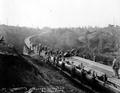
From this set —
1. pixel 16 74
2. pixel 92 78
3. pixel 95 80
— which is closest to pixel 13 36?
pixel 16 74

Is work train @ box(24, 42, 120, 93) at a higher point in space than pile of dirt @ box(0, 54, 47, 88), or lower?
lower

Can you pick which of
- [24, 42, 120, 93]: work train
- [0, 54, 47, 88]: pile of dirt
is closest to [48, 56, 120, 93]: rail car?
[24, 42, 120, 93]: work train

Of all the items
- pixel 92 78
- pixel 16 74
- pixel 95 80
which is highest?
pixel 16 74

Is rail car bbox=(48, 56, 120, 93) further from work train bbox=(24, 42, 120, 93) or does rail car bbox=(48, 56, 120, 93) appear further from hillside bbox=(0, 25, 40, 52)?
hillside bbox=(0, 25, 40, 52)

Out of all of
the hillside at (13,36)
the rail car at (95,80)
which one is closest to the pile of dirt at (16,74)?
the rail car at (95,80)

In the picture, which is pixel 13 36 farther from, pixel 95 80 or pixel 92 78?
pixel 95 80

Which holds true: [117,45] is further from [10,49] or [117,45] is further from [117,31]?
[10,49]

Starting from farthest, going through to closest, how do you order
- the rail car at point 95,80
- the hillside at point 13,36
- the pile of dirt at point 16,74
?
the hillside at point 13,36, the rail car at point 95,80, the pile of dirt at point 16,74

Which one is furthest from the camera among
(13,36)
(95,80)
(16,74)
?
(13,36)

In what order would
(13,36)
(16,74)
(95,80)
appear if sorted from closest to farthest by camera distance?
1. (16,74)
2. (95,80)
3. (13,36)

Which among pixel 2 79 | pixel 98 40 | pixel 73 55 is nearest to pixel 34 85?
pixel 2 79

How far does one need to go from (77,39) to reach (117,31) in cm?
923

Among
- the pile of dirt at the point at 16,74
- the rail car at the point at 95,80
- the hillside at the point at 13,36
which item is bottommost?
the rail car at the point at 95,80

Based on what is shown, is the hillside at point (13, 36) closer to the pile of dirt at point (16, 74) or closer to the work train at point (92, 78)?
the work train at point (92, 78)
